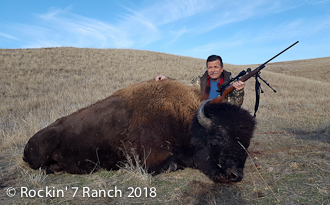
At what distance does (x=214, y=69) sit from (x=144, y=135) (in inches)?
93.2

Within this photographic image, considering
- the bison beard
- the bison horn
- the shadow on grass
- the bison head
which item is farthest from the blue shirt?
the shadow on grass

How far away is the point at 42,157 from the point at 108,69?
20.1m

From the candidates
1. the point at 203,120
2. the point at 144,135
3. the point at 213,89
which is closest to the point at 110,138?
the point at 144,135

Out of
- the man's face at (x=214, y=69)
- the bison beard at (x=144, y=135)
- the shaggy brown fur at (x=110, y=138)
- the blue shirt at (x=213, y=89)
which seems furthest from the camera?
the blue shirt at (x=213, y=89)

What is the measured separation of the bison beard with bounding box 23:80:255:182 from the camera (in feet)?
10.4

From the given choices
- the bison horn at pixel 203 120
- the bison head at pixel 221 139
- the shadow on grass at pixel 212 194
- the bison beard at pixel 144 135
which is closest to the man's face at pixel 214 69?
the bison beard at pixel 144 135

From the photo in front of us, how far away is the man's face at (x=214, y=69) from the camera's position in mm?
4812

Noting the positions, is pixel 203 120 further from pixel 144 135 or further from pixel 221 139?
pixel 144 135

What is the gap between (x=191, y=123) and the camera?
345 cm

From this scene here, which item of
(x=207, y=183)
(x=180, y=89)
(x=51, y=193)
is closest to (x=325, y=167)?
(x=207, y=183)

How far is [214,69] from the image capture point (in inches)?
191

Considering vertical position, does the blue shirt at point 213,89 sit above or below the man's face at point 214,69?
below

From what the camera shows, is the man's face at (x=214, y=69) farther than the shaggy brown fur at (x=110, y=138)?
Yes

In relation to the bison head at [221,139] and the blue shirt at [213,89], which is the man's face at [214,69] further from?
the bison head at [221,139]
